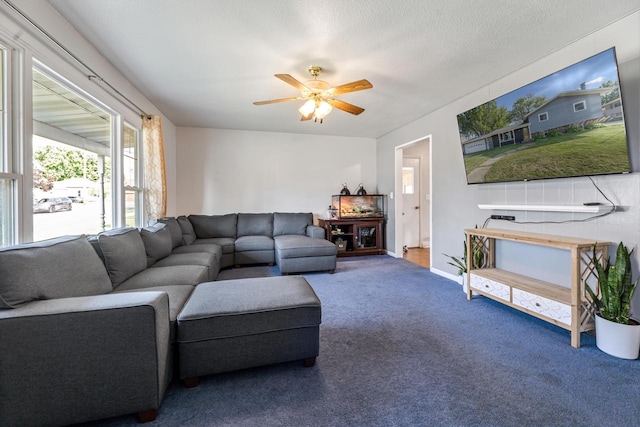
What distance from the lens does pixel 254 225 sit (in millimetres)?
4715

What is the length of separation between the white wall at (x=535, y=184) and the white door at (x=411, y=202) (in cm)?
134

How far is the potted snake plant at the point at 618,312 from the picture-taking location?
1719 millimetres

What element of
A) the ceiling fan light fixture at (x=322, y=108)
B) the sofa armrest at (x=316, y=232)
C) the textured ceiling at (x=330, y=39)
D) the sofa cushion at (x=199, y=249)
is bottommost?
the sofa cushion at (x=199, y=249)

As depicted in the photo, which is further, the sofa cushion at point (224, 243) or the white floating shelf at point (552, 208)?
the sofa cushion at point (224, 243)

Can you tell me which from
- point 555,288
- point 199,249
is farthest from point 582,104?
point 199,249

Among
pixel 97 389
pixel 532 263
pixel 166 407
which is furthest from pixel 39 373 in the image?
pixel 532 263

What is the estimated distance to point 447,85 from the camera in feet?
9.64

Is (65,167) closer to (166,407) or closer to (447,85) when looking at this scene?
(166,407)

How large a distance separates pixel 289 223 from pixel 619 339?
4.03m

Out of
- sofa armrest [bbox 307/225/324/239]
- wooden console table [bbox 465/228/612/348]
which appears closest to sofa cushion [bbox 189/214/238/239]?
sofa armrest [bbox 307/225/324/239]

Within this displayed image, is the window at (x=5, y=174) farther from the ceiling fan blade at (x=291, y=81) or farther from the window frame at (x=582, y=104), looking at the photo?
the window frame at (x=582, y=104)

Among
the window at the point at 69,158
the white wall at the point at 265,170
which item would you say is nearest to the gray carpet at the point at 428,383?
the window at the point at 69,158

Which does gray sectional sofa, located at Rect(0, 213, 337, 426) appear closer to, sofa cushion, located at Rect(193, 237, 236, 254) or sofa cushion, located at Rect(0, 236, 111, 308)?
sofa cushion, located at Rect(0, 236, 111, 308)

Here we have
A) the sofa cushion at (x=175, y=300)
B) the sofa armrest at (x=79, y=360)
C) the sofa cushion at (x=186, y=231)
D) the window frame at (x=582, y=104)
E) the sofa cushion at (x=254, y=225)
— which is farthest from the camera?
the sofa cushion at (x=254, y=225)
